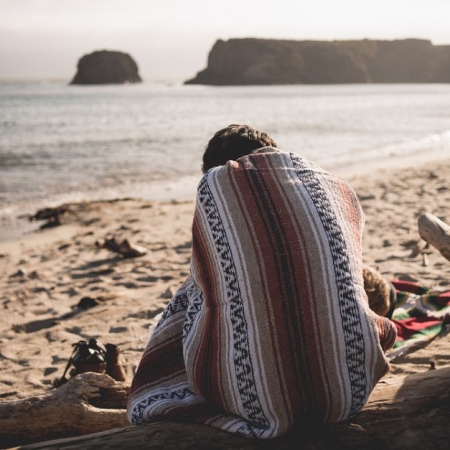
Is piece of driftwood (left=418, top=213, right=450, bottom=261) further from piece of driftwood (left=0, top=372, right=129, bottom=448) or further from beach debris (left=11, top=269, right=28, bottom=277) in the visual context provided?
beach debris (left=11, top=269, right=28, bottom=277)

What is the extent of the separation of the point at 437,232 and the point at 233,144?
1158mm

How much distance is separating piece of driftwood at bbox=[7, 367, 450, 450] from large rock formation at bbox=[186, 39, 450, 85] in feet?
330

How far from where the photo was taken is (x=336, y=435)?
5.72 feet

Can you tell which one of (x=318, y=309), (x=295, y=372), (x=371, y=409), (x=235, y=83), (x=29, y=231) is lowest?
(x=29, y=231)

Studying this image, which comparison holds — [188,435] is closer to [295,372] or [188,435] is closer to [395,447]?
[295,372]

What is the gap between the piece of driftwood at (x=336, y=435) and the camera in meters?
1.71

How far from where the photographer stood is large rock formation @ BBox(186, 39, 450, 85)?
10081 cm

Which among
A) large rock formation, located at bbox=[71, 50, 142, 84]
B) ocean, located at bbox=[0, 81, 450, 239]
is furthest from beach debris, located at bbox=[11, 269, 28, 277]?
large rock formation, located at bbox=[71, 50, 142, 84]

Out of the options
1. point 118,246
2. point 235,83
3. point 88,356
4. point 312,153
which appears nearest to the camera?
point 88,356

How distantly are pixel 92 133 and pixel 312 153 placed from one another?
31.6ft

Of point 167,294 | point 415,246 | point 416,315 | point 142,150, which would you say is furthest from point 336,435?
point 142,150

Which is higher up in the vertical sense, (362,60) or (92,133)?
(362,60)

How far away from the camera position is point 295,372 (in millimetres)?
1729

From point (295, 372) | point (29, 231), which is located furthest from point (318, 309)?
point (29, 231)
